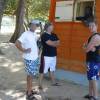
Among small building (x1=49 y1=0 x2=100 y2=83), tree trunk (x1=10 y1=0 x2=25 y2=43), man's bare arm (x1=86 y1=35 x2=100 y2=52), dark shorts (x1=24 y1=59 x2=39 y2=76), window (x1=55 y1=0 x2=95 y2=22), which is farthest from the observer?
tree trunk (x1=10 y1=0 x2=25 y2=43)

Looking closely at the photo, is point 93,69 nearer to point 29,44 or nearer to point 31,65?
point 31,65

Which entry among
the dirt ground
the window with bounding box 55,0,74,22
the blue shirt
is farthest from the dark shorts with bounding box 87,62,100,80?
the window with bounding box 55,0,74,22

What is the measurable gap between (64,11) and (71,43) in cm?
104

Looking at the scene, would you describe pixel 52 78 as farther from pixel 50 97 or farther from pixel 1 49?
pixel 1 49

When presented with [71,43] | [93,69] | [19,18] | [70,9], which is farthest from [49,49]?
[19,18]

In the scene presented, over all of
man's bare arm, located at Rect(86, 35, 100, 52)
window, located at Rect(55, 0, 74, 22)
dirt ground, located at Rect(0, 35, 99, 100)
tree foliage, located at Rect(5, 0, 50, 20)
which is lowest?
dirt ground, located at Rect(0, 35, 99, 100)

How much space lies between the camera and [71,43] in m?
11.6

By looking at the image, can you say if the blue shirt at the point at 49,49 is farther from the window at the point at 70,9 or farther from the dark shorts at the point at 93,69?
the dark shorts at the point at 93,69

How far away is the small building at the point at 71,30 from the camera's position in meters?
11.1

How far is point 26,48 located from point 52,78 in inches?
91.9

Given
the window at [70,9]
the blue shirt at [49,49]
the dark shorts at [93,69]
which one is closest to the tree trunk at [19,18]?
the window at [70,9]

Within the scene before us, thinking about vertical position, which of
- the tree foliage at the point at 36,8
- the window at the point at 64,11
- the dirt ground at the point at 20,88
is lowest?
the dirt ground at the point at 20,88

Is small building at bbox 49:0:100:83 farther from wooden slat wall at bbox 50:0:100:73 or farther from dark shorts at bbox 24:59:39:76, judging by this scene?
dark shorts at bbox 24:59:39:76

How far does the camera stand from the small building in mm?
11117
